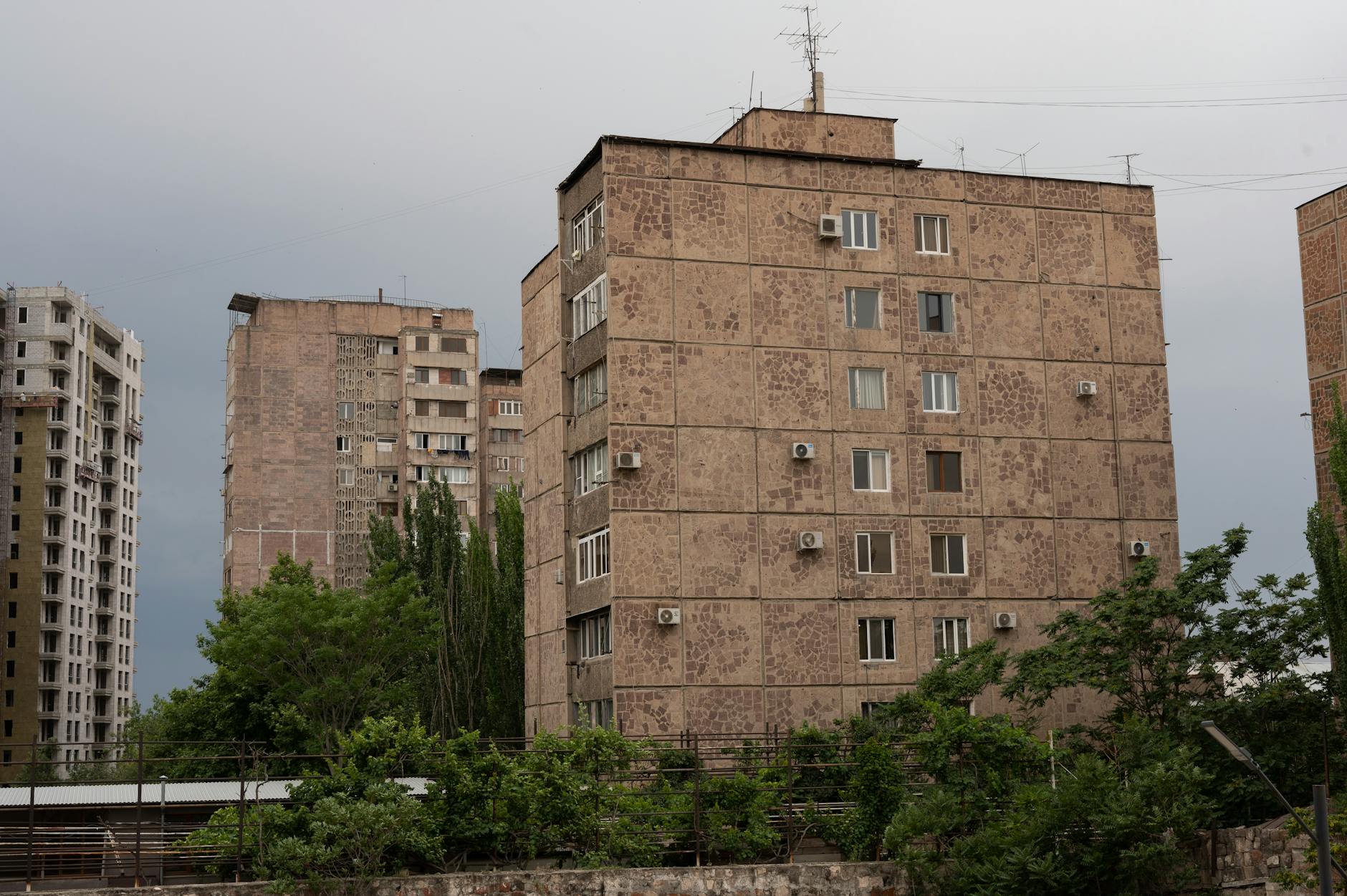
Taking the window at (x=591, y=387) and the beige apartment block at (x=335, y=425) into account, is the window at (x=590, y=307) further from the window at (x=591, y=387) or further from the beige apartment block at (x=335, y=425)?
the beige apartment block at (x=335, y=425)

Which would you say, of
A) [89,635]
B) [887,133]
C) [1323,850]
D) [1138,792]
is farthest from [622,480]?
[89,635]

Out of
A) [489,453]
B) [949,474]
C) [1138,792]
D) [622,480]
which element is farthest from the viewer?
[489,453]

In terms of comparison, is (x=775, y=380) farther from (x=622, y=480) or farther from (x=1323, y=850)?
(x=1323, y=850)

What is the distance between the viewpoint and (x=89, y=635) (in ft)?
375

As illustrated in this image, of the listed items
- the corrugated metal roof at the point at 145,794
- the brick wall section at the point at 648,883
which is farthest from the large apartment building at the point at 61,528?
the brick wall section at the point at 648,883

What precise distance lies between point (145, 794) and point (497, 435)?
58.6m

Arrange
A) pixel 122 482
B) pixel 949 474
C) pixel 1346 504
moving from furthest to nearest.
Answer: pixel 122 482
pixel 949 474
pixel 1346 504

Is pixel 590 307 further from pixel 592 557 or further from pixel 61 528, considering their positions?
pixel 61 528

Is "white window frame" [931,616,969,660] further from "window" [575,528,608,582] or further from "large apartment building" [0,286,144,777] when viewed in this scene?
"large apartment building" [0,286,144,777]

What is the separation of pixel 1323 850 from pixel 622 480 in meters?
21.5

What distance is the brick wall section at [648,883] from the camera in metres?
26.6

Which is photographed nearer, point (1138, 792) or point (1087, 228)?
point (1138, 792)

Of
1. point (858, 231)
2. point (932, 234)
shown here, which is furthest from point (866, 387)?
point (932, 234)

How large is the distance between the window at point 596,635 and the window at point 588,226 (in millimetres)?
9629
